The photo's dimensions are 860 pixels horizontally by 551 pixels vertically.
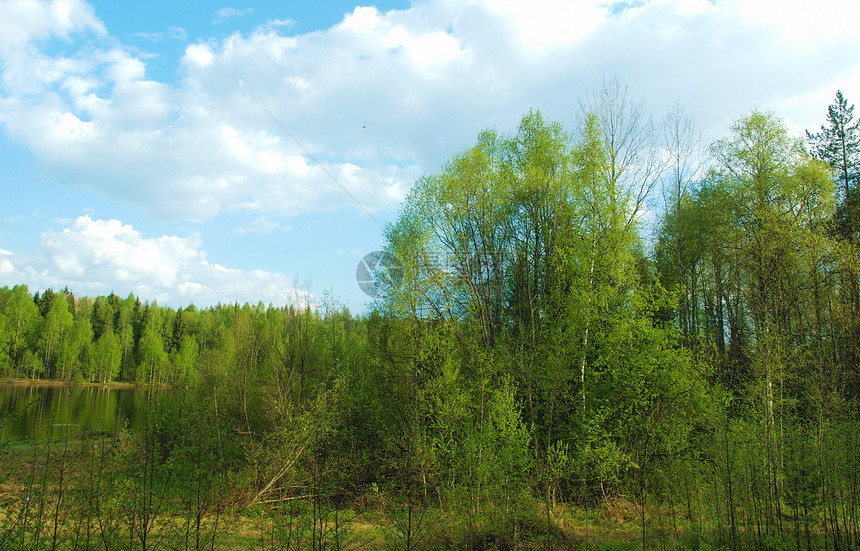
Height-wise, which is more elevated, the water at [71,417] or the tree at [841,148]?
the tree at [841,148]

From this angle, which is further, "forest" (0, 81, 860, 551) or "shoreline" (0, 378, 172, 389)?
"shoreline" (0, 378, 172, 389)

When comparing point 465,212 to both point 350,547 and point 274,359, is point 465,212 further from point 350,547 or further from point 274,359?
point 350,547

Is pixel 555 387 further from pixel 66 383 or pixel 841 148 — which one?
pixel 66 383

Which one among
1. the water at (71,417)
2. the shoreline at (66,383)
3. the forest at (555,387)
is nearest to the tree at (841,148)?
the forest at (555,387)

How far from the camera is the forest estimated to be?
34.4 feet

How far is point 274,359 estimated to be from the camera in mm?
19672

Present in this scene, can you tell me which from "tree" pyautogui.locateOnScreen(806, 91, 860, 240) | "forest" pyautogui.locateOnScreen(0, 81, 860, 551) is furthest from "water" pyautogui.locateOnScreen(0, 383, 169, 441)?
"tree" pyautogui.locateOnScreen(806, 91, 860, 240)

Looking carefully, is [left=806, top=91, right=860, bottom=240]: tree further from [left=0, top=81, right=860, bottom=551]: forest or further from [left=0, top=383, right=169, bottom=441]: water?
[left=0, top=383, right=169, bottom=441]: water

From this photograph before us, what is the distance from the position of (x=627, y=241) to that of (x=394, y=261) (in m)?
8.52

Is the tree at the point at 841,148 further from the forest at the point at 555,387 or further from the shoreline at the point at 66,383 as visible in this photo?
the shoreline at the point at 66,383

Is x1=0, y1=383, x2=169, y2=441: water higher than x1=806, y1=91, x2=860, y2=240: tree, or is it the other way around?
x1=806, y1=91, x2=860, y2=240: tree

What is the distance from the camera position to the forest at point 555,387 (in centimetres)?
1048

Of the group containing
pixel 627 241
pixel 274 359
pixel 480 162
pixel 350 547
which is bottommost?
pixel 350 547

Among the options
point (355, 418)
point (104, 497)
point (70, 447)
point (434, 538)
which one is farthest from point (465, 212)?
point (70, 447)
